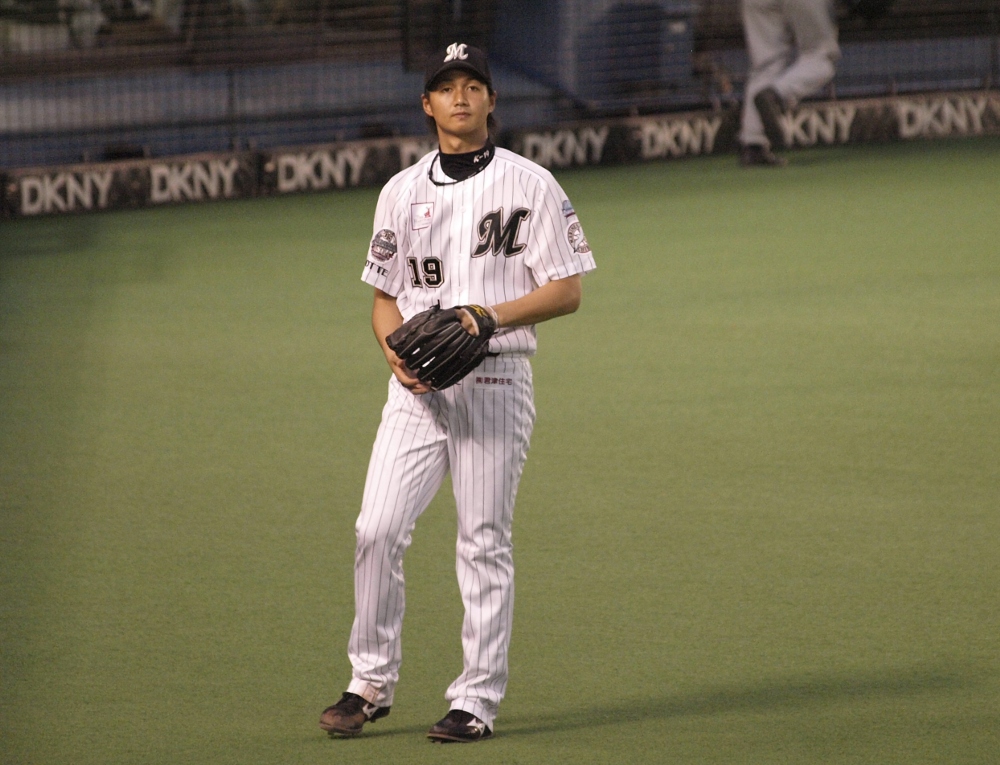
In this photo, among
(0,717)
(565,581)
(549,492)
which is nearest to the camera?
(0,717)

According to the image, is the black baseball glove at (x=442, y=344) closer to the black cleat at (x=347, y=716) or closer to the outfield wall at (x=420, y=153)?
the black cleat at (x=347, y=716)

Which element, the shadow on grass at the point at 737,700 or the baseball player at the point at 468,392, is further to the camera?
the shadow on grass at the point at 737,700

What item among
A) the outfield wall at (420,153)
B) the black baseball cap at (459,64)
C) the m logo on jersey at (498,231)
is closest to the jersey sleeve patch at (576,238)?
the m logo on jersey at (498,231)

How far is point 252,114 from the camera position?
637 inches

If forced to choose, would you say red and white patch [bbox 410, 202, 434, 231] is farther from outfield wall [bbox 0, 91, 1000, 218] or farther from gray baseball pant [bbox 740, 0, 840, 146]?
gray baseball pant [bbox 740, 0, 840, 146]

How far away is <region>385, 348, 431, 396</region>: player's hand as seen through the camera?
3.96 m

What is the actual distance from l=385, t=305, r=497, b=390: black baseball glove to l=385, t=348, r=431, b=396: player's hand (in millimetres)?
19

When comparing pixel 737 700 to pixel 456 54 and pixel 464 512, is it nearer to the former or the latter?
pixel 464 512

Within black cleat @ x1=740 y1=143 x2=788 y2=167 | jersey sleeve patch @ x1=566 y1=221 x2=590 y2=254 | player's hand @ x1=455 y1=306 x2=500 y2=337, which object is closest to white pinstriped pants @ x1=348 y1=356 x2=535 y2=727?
player's hand @ x1=455 y1=306 x2=500 y2=337

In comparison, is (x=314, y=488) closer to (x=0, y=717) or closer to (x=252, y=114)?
(x=0, y=717)

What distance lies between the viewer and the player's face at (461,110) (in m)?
3.96

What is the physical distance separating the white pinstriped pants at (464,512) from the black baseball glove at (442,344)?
12cm

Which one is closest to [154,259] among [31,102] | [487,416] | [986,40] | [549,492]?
[31,102]

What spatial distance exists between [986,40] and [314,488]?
14890 millimetres
